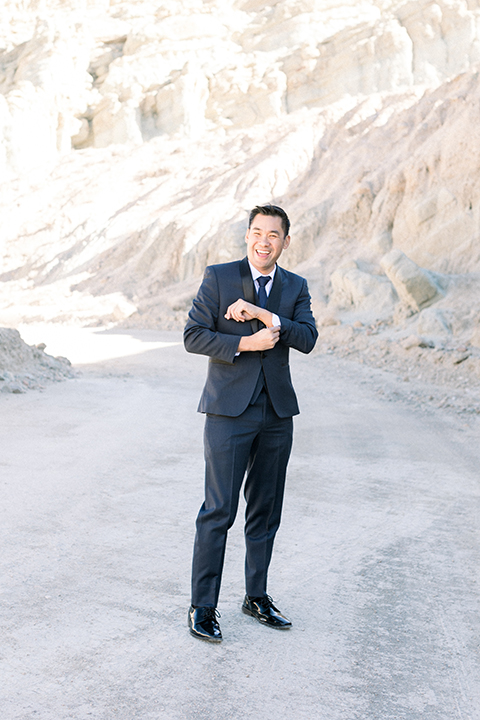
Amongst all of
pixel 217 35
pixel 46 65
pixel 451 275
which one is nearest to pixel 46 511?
pixel 451 275

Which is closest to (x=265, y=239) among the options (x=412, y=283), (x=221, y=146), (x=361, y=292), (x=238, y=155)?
(x=412, y=283)

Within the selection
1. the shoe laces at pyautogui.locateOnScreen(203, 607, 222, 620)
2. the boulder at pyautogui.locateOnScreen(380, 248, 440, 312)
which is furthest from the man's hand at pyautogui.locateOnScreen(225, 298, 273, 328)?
the boulder at pyautogui.locateOnScreen(380, 248, 440, 312)

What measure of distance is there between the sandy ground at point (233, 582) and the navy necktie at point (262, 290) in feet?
4.97

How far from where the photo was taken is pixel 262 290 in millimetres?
3084

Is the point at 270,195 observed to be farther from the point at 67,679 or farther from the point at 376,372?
the point at 67,679

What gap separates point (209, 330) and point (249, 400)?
→ 14.4 inches

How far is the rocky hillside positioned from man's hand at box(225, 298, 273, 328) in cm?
909

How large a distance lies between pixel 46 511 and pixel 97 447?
1.89 meters

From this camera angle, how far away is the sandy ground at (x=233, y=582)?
8.26ft

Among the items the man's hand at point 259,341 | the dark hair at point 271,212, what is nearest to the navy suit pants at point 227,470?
the man's hand at point 259,341

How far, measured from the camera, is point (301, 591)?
3.46 m

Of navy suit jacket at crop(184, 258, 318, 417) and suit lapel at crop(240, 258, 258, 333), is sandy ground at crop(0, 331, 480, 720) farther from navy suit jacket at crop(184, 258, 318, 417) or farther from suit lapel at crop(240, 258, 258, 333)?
suit lapel at crop(240, 258, 258, 333)

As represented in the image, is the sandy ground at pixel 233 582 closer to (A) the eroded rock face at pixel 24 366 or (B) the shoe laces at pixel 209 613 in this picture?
(B) the shoe laces at pixel 209 613

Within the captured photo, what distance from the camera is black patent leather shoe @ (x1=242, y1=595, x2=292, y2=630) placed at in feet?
9.95
